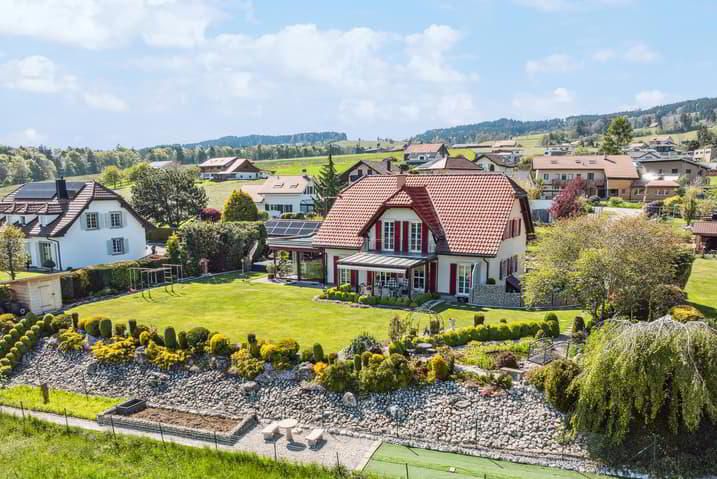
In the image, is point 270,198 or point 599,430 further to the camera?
point 270,198

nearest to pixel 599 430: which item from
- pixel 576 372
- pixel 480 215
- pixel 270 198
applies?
pixel 576 372

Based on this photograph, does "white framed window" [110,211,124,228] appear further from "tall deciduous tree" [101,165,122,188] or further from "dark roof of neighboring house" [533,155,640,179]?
"tall deciduous tree" [101,165,122,188]

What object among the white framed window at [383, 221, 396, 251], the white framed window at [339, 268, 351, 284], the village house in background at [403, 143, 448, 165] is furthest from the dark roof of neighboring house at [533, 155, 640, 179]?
the white framed window at [339, 268, 351, 284]

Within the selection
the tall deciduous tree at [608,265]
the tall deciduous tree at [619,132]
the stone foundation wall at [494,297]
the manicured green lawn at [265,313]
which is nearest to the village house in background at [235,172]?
the tall deciduous tree at [619,132]

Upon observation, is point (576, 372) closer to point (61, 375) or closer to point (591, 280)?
point (591, 280)

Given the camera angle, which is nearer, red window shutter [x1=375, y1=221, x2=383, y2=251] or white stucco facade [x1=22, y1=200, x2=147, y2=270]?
red window shutter [x1=375, y1=221, x2=383, y2=251]
